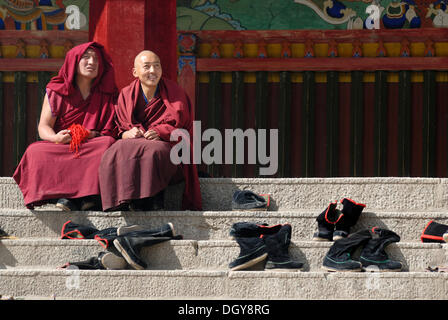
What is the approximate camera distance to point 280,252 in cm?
434

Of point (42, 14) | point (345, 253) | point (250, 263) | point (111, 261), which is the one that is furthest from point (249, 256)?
point (42, 14)

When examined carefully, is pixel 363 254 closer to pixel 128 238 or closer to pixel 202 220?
pixel 202 220

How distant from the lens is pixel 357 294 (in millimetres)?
4035

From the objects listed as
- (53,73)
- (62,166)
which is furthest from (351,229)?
(53,73)

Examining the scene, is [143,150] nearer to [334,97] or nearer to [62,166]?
[62,166]

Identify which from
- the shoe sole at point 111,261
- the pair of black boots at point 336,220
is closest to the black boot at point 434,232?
the pair of black boots at point 336,220

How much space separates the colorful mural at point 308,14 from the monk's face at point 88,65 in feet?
7.92

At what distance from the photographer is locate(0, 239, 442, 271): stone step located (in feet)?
14.4

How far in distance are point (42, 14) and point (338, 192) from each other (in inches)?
154

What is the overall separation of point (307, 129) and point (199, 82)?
1026 mm

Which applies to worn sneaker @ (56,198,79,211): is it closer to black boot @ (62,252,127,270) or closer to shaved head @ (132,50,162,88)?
black boot @ (62,252,127,270)

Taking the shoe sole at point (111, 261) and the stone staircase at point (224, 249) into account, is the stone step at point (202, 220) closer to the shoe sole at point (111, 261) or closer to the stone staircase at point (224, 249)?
the stone staircase at point (224, 249)

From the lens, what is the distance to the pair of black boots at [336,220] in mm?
4637

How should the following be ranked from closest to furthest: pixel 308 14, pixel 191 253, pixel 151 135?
pixel 191 253, pixel 151 135, pixel 308 14
